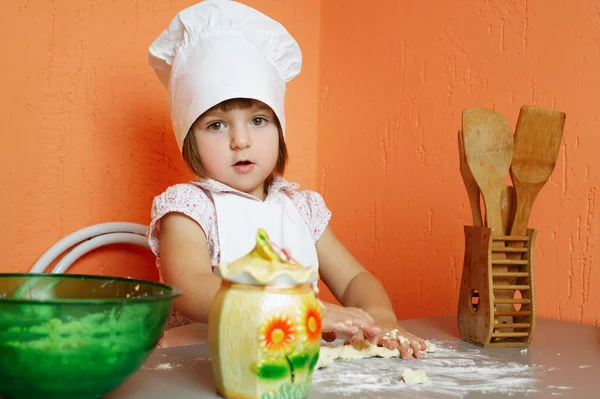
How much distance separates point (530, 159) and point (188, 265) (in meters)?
0.55

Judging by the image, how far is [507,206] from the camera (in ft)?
3.15

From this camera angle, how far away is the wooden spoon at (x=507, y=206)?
3.15 ft

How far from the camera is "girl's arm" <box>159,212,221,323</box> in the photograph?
918mm

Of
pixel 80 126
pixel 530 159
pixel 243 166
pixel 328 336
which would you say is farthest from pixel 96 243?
pixel 530 159

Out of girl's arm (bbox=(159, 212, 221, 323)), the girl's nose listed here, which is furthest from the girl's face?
girl's arm (bbox=(159, 212, 221, 323))

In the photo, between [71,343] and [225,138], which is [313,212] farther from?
[71,343]

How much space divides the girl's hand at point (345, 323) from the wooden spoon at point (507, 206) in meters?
0.29

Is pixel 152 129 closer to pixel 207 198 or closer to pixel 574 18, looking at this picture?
pixel 207 198

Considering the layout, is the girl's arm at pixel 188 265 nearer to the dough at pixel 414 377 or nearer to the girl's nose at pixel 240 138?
the girl's nose at pixel 240 138

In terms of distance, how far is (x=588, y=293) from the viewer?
3.66 feet

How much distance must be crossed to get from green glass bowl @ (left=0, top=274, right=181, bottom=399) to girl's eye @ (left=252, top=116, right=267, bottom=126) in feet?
2.23

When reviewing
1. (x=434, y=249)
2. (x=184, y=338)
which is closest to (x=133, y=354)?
(x=184, y=338)

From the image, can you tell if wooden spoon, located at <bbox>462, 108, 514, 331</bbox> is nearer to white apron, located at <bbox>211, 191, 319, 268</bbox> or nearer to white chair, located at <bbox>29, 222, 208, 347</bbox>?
white apron, located at <bbox>211, 191, 319, 268</bbox>

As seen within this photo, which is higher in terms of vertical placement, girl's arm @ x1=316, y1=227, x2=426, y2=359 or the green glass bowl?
the green glass bowl
